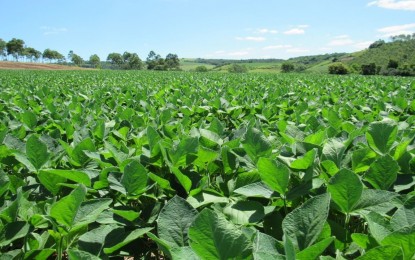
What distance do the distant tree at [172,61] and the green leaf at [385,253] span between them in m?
118

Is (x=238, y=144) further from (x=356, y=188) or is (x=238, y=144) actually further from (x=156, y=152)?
(x=356, y=188)

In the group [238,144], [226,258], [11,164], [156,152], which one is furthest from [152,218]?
[11,164]

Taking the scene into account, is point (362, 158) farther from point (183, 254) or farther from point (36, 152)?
point (36, 152)

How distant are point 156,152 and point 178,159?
17 centimetres

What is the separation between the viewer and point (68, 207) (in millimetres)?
1164

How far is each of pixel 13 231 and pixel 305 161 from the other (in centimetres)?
114

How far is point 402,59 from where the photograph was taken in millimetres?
83750

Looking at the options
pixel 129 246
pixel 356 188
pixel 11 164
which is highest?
pixel 356 188

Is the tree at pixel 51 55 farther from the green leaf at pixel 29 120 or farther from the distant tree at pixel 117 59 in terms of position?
the green leaf at pixel 29 120

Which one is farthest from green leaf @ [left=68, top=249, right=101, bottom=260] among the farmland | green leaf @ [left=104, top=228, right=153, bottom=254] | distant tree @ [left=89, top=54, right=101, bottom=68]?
distant tree @ [left=89, top=54, right=101, bottom=68]

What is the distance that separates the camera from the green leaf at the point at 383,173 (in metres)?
1.42

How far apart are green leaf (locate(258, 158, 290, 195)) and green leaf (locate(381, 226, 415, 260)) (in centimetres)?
41

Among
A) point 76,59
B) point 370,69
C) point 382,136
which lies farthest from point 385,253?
point 76,59

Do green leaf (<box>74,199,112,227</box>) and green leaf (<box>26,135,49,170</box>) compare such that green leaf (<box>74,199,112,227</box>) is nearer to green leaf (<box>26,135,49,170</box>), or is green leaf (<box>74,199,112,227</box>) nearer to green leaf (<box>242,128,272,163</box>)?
green leaf (<box>26,135,49,170</box>)
